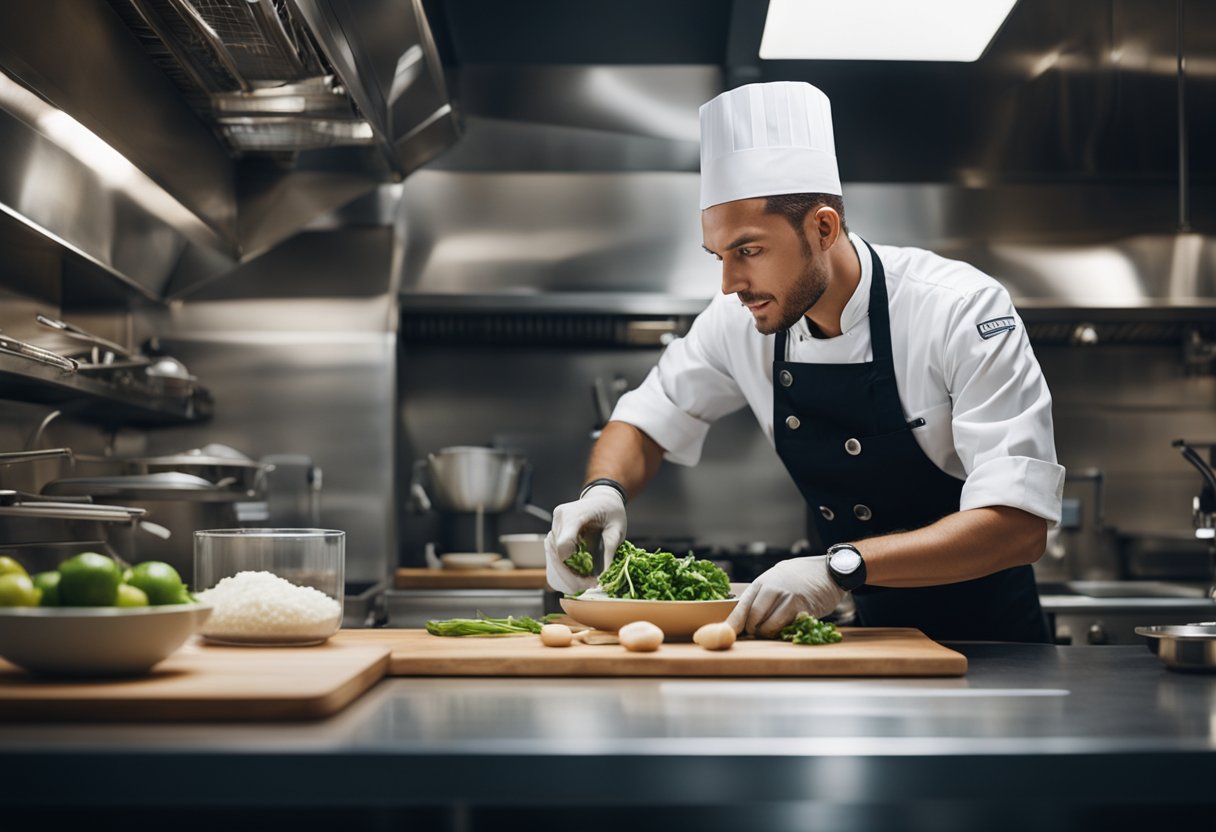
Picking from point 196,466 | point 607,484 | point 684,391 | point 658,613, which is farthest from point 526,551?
point 658,613

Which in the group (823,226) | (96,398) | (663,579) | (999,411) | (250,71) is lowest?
(663,579)

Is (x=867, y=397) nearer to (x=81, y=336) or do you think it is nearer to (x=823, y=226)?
(x=823, y=226)

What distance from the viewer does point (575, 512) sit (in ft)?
6.61

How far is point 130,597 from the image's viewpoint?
123 cm

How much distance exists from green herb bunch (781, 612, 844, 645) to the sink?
213 cm

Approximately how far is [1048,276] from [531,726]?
3.45 meters

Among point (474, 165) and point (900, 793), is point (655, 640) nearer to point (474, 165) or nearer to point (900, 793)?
point (900, 793)

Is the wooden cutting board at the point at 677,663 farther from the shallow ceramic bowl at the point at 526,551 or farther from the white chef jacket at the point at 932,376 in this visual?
the shallow ceramic bowl at the point at 526,551

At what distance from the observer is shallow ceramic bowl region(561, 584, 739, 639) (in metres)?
1.62

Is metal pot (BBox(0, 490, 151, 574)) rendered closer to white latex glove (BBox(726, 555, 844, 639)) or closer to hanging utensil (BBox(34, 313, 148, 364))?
hanging utensil (BBox(34, 313, 148, 364))

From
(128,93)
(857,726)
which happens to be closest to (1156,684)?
(857,726)

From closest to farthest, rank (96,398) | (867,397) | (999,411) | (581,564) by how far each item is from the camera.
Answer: (999,411)
(581,564)
(867,397)
(96,398)

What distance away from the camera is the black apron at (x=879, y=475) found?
204cm

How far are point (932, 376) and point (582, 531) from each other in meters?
0.71
